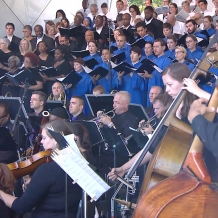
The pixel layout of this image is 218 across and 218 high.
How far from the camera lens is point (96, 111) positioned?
19.7 ft

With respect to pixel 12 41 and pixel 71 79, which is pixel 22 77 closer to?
pixel 71 79

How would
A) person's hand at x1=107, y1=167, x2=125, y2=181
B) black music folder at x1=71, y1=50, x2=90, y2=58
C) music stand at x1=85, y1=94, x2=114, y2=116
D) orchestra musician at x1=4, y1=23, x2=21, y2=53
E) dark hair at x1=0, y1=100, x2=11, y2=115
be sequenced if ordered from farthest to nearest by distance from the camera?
orchestra musician at x1=4, y1=23, x2=21, y2=53 → black music folder at x1=71, y1=50, x2=90, y2=58 → music stand at x1=85, y1=94, x2=114, y2=116 → dark hair at x1=0, y1=100, x2=11, y2=115 → person's hand at x1=107, y1=167, x2=125, y2=181

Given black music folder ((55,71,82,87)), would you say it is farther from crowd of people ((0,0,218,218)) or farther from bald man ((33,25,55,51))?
bald man ((33,25,55,51))

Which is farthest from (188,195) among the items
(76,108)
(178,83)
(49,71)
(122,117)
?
(49,71)

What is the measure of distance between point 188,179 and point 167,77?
0.87 metres

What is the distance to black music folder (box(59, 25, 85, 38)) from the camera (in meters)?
9.98

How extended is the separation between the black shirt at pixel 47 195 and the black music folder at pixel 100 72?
4.38 meters

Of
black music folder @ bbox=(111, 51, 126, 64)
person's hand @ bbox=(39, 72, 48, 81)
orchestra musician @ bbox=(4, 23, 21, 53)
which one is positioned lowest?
person's hand @ bbox=(39, 72, 48, 81)

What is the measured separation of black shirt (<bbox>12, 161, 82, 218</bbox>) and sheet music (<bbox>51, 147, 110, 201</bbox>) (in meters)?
0.42

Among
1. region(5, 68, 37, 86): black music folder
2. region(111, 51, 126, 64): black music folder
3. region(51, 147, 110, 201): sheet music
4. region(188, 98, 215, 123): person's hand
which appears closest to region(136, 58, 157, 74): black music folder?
region(111, 51, 126, 64): black music folder

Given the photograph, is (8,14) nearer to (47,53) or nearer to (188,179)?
(47,53)

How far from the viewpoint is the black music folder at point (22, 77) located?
7598 millimetres

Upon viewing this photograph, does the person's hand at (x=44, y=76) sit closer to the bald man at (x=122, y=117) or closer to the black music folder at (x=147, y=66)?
Result: the black music folder at (x=147, y=66)

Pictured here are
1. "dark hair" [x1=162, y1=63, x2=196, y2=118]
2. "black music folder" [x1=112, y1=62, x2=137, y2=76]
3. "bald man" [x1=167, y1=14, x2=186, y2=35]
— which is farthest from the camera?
"bald man" [x1=167, y1=14, x2=186, y2=35]
